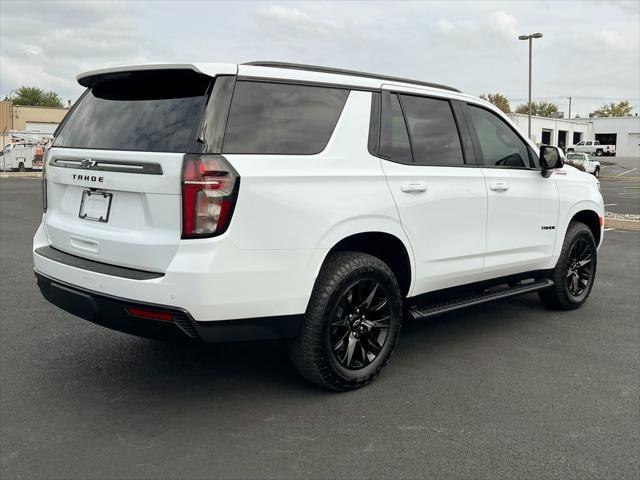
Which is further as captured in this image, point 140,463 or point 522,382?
point 522,382

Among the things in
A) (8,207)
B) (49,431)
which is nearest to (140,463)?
(49,431)

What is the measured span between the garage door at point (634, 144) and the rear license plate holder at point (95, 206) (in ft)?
273

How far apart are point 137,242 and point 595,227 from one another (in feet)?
15.1

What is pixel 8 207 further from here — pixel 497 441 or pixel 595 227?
pixel 497 441

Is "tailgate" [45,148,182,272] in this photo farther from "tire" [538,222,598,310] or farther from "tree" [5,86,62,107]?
"tree" [5,86,62,107]

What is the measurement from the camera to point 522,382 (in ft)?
13.2

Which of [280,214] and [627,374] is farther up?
[280,214]

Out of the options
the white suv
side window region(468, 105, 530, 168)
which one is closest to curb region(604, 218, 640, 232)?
side window region(468, 105, 530, 168)

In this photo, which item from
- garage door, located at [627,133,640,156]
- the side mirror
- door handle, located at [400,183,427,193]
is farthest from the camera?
garage door, located at [627,133,640,156]

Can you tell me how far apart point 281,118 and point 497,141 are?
222cm

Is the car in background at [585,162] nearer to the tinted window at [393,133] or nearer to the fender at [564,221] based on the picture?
the fender at [564,221]

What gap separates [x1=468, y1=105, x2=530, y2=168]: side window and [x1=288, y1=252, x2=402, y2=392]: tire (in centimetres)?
153

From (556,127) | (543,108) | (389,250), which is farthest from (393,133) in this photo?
(543,108)

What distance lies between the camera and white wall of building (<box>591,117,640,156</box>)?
2990 inches
